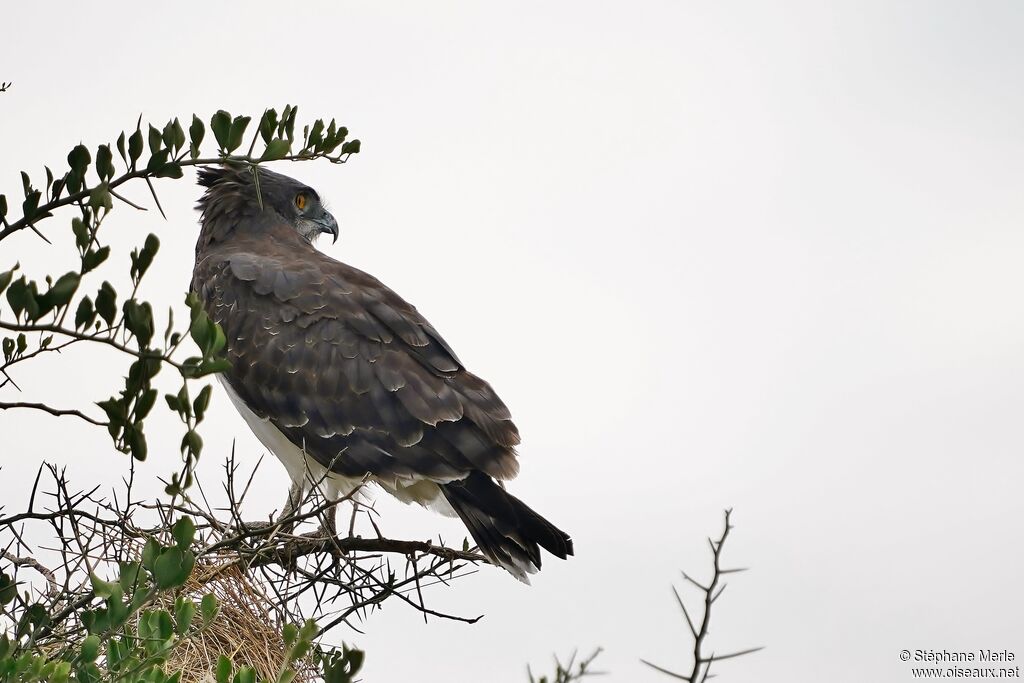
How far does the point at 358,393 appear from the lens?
22.2 ft

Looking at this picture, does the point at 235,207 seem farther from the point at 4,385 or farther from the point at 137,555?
the point at 4,385

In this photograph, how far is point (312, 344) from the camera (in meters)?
6.93

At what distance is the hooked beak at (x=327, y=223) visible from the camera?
8422mm

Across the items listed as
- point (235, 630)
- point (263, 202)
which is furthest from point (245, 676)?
point (263, 202)

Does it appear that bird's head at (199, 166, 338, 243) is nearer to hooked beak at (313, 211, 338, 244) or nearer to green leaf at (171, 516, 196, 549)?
hooked beak at (313, 211, 338, 244)

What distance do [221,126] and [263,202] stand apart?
5021 mm

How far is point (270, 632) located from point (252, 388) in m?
2.20

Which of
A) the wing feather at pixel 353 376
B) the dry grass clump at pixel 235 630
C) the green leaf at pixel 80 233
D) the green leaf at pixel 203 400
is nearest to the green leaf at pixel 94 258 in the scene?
the green leaf at pixel 80 233

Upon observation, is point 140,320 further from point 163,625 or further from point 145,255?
point 163,625

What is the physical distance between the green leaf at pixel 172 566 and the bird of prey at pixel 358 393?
318 cm

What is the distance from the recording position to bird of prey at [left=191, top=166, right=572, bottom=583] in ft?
20.7

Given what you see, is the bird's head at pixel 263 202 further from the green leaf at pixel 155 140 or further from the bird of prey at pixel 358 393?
the green leaf at pixel 155 140

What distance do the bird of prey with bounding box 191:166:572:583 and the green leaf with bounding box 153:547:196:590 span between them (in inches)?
125

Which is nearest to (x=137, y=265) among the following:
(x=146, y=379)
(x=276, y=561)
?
(x=146, y=379)
